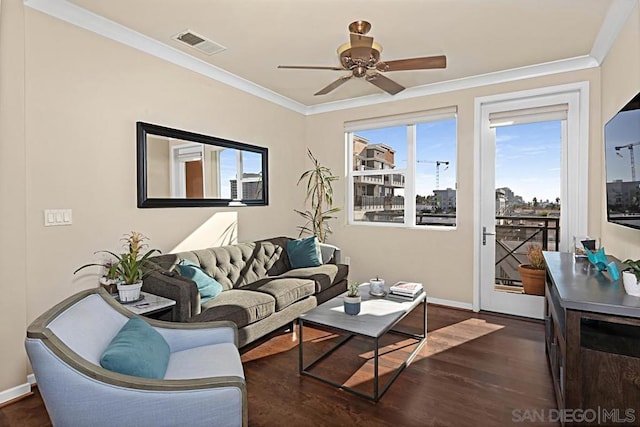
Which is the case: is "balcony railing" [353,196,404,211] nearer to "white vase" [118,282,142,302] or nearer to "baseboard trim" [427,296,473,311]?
"baseboard trim" [427,296,473,311]

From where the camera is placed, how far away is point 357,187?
5059mm

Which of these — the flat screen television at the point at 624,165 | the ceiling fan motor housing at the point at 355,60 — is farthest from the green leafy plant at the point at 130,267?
the flat screen television at the point at 624,165

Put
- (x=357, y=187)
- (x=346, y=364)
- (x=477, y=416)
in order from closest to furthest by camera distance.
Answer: (x=477, y=416) → (x=346, y=364) → (x=357, y=187)

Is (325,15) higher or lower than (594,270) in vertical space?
higher

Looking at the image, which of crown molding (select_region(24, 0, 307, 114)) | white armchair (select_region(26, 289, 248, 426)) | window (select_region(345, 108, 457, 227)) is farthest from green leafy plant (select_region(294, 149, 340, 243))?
white armchair (select_region(26, 289, 248, 426))

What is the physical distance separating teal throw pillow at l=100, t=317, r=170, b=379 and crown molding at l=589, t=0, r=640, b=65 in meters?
3.74

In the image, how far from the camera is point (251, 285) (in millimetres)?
3457

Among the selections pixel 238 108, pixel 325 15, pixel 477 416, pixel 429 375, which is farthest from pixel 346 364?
pixel 238 108

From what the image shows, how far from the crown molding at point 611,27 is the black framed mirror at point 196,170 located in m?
3.55

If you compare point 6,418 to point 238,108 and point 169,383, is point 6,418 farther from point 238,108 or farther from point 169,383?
point 238,108

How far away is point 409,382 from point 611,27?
3.21 metres

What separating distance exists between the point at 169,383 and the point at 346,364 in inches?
64.9

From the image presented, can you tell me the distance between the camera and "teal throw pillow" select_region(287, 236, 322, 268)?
4.17 meters

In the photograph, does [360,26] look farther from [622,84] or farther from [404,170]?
[404,170]
